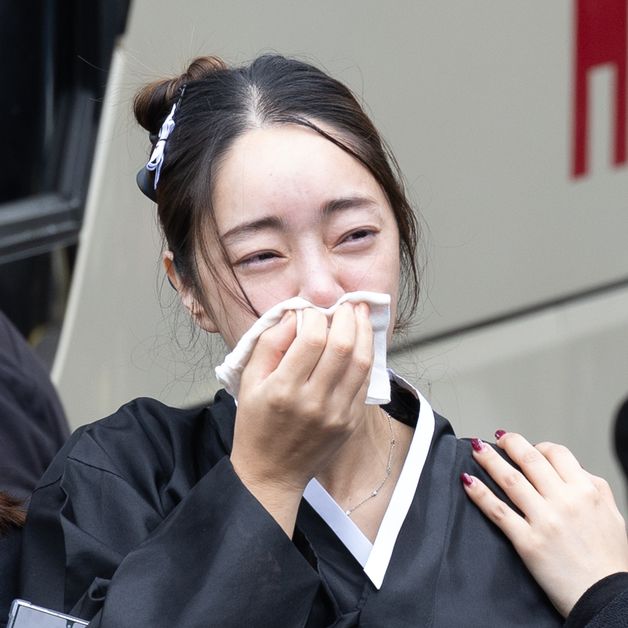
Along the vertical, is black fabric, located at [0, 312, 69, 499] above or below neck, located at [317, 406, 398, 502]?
below

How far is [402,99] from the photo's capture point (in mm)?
3109

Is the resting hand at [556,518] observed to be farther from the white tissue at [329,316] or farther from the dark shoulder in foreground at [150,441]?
the dark shoulder in foreground at [150,441]

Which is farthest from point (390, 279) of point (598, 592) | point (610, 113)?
point (610, 113)

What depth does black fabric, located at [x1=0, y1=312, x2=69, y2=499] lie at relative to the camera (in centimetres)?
194

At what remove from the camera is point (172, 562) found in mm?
1403

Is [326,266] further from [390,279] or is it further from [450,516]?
[450,516]

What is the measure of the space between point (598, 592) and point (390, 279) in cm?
45

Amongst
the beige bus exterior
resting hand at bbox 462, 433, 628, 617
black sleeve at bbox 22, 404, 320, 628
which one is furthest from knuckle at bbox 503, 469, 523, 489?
the beige bus exterior

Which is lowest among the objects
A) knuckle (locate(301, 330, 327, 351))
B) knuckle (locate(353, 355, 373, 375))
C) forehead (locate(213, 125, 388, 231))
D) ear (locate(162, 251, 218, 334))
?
ear (locate(162, 251, 218, 334))

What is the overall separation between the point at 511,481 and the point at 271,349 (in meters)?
0.42

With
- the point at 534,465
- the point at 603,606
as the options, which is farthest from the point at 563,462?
the point at 603,606

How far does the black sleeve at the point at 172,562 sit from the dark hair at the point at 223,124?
280 mm

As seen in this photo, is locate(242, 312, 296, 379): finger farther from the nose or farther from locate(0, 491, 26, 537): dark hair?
locate(0, 491, 26, 537): dark hair

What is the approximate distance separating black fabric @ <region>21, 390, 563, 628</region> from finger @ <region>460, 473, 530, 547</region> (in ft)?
0.06
